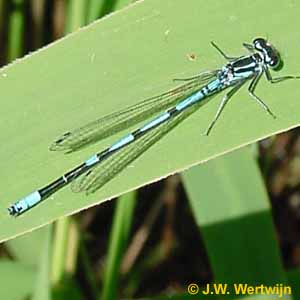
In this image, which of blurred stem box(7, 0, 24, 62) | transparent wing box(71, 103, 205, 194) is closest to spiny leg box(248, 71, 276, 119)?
transparent wing box(71, 103, 205, 194)

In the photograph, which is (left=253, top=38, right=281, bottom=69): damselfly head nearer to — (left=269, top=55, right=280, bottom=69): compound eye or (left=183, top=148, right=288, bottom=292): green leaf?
(left=269, top=55, right=280, bottom=69): compound eye

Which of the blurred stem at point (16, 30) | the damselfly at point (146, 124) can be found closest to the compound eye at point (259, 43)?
the damselfly at point (146, 124)

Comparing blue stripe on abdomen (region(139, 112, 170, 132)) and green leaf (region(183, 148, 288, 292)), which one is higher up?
blue stripe on abdomen (region(139, 112, 170, 132))

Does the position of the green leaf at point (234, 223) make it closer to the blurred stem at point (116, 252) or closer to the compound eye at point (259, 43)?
the compound eye at point (259, 43)

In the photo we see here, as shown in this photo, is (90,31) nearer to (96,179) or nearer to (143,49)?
(143,49)

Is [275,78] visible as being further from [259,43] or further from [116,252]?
[116,252]

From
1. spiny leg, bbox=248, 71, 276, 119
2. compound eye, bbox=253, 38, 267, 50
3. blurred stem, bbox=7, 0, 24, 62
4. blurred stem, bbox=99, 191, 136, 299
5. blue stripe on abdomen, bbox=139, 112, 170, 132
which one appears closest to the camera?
spiny leg, bbox=248, 71, 276, 119

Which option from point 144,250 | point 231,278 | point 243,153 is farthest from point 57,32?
point 231,278

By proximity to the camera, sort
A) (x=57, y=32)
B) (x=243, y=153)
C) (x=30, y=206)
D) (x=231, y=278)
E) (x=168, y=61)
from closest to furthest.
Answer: (x=30, y=206) → (x=168, y=61) → (x=231, y=278) → (x=243, y=153) → (x=57, y=32)
